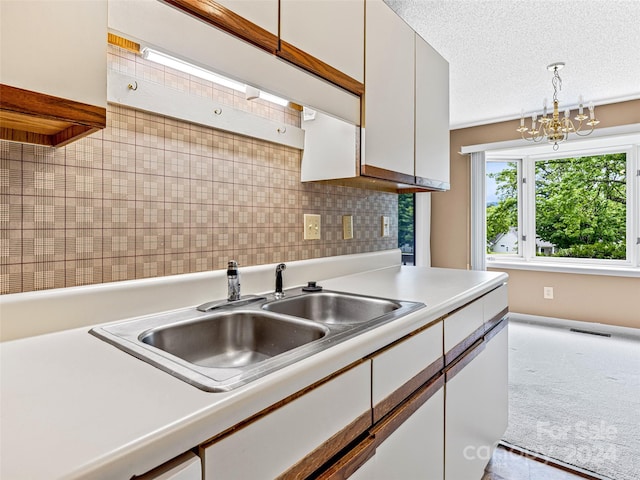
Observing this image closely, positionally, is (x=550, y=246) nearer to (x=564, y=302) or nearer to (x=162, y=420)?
(x=564, y=302)

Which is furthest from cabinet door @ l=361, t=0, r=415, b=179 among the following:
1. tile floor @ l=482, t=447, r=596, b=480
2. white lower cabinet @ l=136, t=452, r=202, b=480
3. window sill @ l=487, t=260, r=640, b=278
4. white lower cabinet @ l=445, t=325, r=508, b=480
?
window sill @ l=487, t=260, r=640, b=278

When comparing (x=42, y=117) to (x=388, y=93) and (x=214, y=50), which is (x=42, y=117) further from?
(x=388, y=93)

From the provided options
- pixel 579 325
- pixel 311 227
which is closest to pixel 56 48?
pixel 311 227

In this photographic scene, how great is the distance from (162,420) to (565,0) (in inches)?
109

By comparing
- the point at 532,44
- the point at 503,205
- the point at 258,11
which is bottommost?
the point at 503,205

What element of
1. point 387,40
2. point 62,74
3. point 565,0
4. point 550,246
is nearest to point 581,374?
point 550,246

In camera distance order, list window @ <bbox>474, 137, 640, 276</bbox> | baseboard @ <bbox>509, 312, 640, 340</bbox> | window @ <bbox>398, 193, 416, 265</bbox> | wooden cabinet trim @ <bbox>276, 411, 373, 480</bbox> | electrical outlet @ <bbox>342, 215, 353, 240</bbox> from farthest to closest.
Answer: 1. window @ <bbox>398, 193, 416, 265</bbox>
2. window @ <bbox>474, 137, 640, 276</bbox>
3. baseboard @ <bbox>509, 312, 640, 340</bbox>
4. electrical outlet @ <bbox>342, 215, 353, 240</bbox>
5. wooden cabinet trim @ <bbox>276, 411, 373, 480</bbox>

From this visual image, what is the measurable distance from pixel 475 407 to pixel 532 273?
362cm

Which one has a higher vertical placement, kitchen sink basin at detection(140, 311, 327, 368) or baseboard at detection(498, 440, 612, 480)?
kitchen sink basin at detection(140, 311, 327, 368)

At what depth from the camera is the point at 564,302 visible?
4.30 metres

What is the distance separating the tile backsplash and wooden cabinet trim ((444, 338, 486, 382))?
2.47 ft

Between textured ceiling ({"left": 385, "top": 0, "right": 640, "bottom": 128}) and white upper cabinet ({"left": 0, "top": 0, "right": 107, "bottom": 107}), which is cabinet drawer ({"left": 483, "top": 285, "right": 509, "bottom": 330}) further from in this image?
textured ceiling ({"left": 385, "top": 0, "right": 640, "bottom": 128})

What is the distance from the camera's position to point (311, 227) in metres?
1.69

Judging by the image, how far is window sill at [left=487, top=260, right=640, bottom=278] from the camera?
395 centimetres
